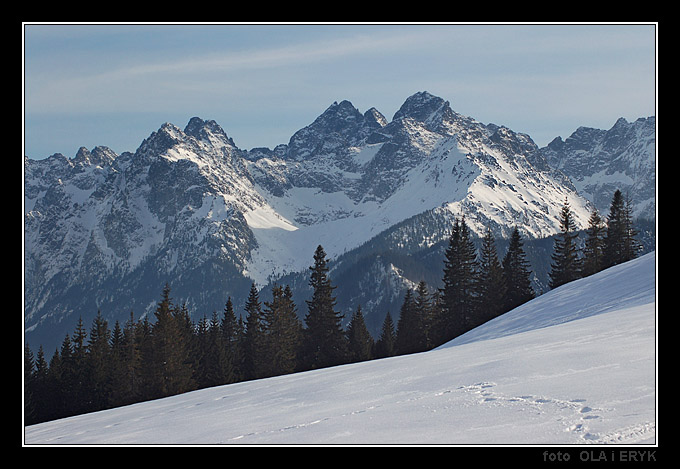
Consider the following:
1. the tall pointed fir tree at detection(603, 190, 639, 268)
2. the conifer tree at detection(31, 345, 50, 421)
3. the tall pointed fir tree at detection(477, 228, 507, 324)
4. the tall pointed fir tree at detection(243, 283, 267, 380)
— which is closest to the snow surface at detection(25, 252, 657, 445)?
the tall pointed fir tree at detection(477, 228, 507, 324)

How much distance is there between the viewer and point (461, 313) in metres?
51.8

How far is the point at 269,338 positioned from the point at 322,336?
472 centimetres

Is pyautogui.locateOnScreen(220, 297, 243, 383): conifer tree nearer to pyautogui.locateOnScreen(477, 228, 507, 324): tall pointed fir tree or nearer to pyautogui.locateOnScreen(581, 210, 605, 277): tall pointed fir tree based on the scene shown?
pyautogui.locateOnScreen(477, 228, 507, 324): tall pointed fir tree

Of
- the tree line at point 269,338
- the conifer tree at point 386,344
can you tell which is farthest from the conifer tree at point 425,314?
the conifer tree at point 386,344

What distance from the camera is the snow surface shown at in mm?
9102

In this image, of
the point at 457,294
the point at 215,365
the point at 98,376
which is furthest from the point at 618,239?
the point at 98,376

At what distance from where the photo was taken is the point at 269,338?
50688 millimetres

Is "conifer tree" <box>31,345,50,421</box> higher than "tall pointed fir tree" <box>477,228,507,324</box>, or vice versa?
"tall pointed fir tree" <box>477,228,507,324</box>

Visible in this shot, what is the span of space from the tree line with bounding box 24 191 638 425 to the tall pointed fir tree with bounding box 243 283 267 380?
89 millimetres

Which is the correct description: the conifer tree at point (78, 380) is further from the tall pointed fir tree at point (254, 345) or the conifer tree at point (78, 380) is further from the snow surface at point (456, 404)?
the snow surface at point (456, 404)

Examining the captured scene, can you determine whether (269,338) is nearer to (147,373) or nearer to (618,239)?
(147,373)

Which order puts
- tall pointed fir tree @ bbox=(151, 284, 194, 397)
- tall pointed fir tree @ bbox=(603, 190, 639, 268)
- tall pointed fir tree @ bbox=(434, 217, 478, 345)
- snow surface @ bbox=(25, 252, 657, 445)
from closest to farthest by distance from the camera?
snow surface @ bbox=(25, 252, 657, 445)
tall pointed fir tree @ bbox=(151, 284, 194, 397)
tall pointed fir tree @ bbox=(434, 217, 478, 345)
tall pointed fir tree @ bbox=(603, 190, 639, 268)

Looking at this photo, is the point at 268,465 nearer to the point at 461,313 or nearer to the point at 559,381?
the point at 559,381

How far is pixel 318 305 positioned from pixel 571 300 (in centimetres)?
2838
